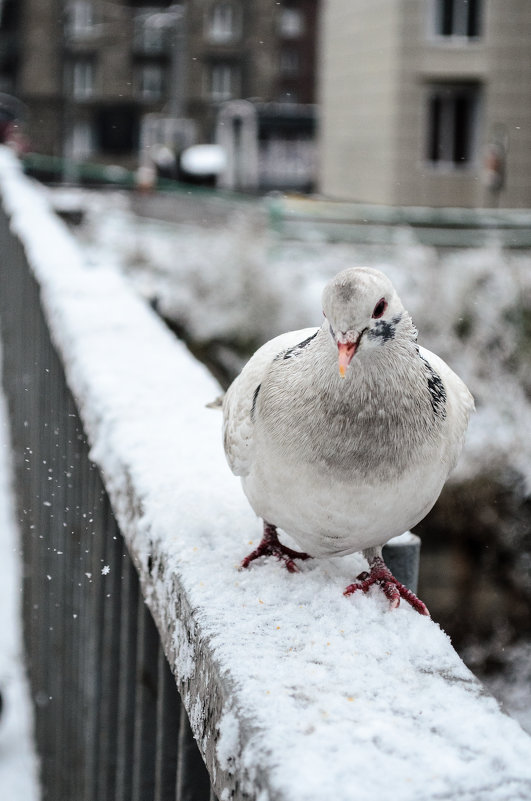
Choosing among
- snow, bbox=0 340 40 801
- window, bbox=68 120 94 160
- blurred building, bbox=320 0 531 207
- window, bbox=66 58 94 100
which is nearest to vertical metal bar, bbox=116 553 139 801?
snow, bbox=0 340 40 801

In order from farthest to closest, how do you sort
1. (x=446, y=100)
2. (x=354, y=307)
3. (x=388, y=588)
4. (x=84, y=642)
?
(x=446, y=100) < (x=84, y=642) < (x=388, y=588) < (x=354, y=307)

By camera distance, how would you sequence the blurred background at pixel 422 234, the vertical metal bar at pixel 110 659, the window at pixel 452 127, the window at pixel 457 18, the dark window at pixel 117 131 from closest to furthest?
the vertical metal bar at pixel 110 659 < the blurred background at pixel 422 234 < the window at pixel 457 18 < the window at pixel 452 127 < the dark window at pixel 117 131

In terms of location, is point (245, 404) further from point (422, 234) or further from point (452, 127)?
point (452, 127)

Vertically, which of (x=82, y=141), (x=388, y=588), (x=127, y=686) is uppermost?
(x=82, y=141)

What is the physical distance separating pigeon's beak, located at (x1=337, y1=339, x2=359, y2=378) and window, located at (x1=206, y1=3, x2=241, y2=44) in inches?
2052

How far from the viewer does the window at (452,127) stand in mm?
20422

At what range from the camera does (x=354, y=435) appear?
1.58m

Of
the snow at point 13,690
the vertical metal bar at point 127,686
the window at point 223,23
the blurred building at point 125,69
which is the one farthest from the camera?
the window at point 223,23

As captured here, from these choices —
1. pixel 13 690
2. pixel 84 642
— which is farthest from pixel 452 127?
pixel 84 642

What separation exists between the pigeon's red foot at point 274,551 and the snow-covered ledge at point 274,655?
28mm

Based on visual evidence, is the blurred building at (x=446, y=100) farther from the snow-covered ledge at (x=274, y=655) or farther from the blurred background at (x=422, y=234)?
the snow-covered ledge at (x=274, y=655)

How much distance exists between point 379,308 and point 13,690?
2778 millimetres

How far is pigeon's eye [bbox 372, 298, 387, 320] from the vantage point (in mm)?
1536

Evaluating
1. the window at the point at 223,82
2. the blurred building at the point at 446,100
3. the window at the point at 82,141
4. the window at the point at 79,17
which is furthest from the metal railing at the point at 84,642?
the window at the point at 82,141
